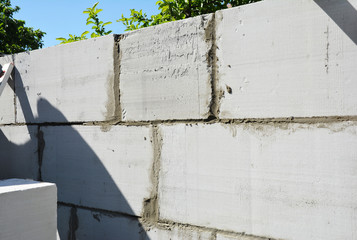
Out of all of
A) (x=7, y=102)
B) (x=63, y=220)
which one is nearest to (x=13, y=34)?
(x=7, y=102)

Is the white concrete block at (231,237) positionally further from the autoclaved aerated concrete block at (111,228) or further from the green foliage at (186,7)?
the green foliage at (186,7)

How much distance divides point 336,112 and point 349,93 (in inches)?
4.2

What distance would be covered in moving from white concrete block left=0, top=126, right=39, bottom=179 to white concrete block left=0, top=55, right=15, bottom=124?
0.08 metres

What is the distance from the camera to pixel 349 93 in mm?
1649

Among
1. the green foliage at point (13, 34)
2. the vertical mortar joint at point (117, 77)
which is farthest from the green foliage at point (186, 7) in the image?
the green foliage at point (13, 34)

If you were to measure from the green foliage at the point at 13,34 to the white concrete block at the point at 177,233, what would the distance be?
63.5 feet

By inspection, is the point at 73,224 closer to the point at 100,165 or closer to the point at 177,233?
the point at 100,165

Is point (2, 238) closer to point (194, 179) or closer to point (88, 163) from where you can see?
point (88, 163)

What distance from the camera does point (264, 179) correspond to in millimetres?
1864

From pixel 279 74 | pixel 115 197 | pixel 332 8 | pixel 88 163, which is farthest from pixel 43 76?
pixel 332 8

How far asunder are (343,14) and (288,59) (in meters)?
0.32

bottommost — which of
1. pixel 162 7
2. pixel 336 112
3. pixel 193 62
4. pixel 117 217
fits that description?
pixel 117 217

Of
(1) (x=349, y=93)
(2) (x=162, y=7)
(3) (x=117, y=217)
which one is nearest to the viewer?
(1) (x=349, y=93)

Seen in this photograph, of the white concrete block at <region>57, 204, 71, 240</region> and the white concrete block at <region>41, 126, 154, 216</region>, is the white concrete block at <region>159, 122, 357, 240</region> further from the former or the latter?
the white concrete block at <region>57, 204, 71, 240</region>
